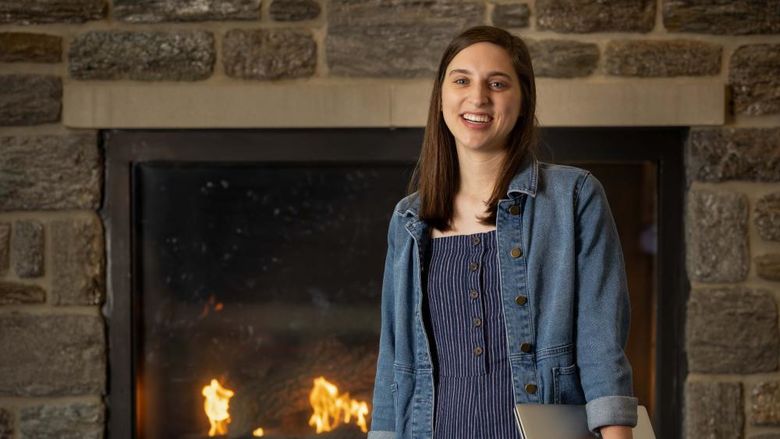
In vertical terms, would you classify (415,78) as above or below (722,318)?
above

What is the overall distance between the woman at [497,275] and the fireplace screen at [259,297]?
1.01 meters

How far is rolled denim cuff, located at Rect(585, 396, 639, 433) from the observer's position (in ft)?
4.73

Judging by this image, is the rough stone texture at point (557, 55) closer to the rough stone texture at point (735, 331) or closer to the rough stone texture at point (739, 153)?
the rough stone texture at point (739, 153)

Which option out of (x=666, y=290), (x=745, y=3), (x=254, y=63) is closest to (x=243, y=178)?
(x=254, y=63)

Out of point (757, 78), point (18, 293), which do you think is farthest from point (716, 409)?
point (18, 293)

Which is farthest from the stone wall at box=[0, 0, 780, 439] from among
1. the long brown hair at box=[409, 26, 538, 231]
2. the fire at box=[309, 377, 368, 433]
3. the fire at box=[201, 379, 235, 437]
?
the long brown hair at box=[409, 26, 538, 231]

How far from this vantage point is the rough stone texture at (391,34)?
2561 millimetres

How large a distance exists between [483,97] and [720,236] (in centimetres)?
124

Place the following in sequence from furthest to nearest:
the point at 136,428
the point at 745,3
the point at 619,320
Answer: the point at 136,428
the point at 745,3
the point at 619,320

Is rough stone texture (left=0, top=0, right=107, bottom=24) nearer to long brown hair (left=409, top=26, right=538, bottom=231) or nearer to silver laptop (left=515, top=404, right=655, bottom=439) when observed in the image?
long brown hair (left=409, top=26, right=538, bottom=231)

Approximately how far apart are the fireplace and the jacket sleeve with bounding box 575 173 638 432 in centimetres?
116

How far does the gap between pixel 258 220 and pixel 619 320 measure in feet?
4.66

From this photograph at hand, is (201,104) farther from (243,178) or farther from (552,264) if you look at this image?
(552,264)

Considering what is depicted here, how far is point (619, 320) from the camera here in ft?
4.92
